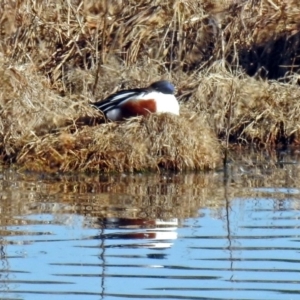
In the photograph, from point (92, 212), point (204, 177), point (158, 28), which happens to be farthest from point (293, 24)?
point (92, 212)

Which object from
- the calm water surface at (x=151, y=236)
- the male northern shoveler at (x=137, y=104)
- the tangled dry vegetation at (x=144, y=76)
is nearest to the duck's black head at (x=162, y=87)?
the male northern shoveler at (x=137, y=104)

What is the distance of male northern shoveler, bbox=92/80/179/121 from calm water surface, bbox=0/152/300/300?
110 cm

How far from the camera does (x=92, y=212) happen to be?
7723 mm

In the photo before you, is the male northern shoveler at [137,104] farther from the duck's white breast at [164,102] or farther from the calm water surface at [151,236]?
the calm water surface at [151,236]

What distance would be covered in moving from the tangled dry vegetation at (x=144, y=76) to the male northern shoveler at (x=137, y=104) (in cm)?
13

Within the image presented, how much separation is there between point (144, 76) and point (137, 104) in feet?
4.63

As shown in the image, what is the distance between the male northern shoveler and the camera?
10542mm

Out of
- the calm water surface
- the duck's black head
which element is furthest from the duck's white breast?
the calm water surface

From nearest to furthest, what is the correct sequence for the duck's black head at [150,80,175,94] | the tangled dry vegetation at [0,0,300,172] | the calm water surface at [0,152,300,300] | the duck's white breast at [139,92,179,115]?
the calm water surface at [0,152,300,300]
the tangled dry vegetation at [0,0,300,172]
the duck's white breast at [139,92,179,115]
the duck's black head at [150,80,175,94]

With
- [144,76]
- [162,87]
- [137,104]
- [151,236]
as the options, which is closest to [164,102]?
[137,104]

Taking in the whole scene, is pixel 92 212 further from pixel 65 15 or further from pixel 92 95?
pixel 65 15

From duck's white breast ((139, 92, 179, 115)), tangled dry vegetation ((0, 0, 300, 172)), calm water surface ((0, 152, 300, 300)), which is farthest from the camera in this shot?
duck's white breast ((139, 92, 179, 115))

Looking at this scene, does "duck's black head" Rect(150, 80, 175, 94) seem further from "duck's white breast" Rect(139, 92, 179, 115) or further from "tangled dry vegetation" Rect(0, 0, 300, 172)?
"tangled dry vegetation" Rect(0, 0, 300, 172)

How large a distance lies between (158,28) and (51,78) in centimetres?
150
